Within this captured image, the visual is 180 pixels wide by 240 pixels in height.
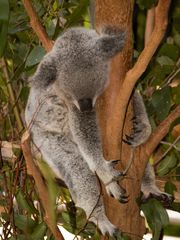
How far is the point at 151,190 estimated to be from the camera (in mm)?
1662

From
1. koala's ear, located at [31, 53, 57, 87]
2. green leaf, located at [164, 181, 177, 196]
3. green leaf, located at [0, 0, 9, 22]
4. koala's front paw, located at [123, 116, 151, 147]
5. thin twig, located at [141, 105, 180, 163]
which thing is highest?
green leaf, located at [0, 0, 9, 22]

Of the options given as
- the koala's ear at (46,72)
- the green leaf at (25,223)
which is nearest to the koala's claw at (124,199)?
the green leaf at (25,223)

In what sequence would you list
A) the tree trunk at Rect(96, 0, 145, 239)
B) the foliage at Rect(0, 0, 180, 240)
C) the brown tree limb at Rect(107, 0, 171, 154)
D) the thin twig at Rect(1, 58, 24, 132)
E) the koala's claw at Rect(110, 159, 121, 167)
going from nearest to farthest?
the brown tree limb at Rect(107, 0, 171, 154) < the tree trunk at Rect(96, 0, 145, 239) < the koala's claw at Rect(110, 159, 121, 167) < the foliage at Rect(0, 0, 180, 240) < the thin twig at Rect(1, 58, 24, 132)

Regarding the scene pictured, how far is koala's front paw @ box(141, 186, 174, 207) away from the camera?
1.60 m

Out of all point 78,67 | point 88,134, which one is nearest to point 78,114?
point 88,134

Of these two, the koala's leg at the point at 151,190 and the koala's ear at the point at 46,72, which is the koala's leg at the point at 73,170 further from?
the koala's ear at the point at 46,72

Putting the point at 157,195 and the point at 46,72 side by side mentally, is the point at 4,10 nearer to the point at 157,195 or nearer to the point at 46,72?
the point at 46,72

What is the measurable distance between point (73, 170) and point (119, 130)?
503mm

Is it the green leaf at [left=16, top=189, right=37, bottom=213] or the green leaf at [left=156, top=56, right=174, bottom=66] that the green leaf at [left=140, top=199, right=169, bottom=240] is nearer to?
the green leaf at [left=16, top=189, right=37, bottom=213]

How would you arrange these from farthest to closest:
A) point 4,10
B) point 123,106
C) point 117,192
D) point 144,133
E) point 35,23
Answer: point 144,133 < point 117,192 < point 35,23 < point 123,106 < point 4,10

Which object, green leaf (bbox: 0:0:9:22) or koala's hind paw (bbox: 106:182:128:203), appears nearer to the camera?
green leaf (bbox: 0:0:9:22)

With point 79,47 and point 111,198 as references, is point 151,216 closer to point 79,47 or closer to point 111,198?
point 111,198

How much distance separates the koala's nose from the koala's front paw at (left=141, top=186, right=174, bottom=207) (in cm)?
39

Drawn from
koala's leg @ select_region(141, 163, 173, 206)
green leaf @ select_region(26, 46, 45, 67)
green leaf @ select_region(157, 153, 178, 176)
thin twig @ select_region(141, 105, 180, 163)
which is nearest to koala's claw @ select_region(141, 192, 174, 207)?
koala's leg @ select_region(141, 163, 173, 206)
